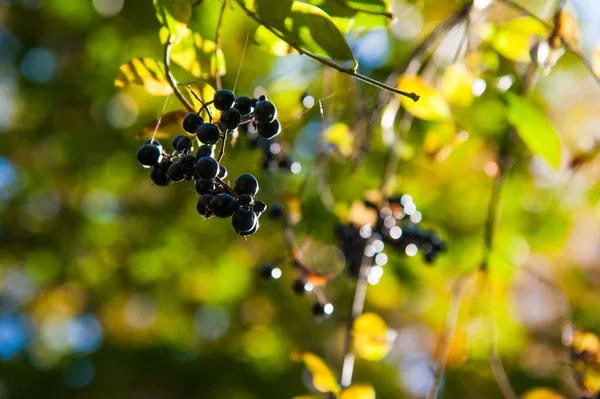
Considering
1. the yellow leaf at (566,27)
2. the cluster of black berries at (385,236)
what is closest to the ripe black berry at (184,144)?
the cluster of black berries at (385,236)

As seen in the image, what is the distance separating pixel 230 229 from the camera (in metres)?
2.34

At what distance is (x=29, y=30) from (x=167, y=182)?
7.03 ft

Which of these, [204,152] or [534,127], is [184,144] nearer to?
[204,152]

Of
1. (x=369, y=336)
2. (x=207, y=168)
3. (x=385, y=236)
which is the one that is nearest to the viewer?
(x=207, y=168)

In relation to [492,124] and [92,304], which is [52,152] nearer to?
[92,304]

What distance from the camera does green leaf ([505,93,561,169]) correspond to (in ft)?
3.29

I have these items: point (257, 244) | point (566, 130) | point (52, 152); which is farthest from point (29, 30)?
point (566, 130)

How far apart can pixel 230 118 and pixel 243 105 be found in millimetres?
55

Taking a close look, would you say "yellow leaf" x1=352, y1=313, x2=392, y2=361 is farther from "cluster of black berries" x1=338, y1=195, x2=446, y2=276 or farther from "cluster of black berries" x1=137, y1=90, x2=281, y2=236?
"cluster of black berries" x1=137, y1=90, x2=281, y2=236

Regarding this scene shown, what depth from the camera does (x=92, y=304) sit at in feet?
9.67

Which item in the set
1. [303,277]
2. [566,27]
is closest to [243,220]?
[303,277]

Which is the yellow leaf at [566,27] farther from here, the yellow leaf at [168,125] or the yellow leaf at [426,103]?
the yellow leaf at [168,125]

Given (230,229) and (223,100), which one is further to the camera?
(230,229)

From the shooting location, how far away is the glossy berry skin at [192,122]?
0.68 metres
